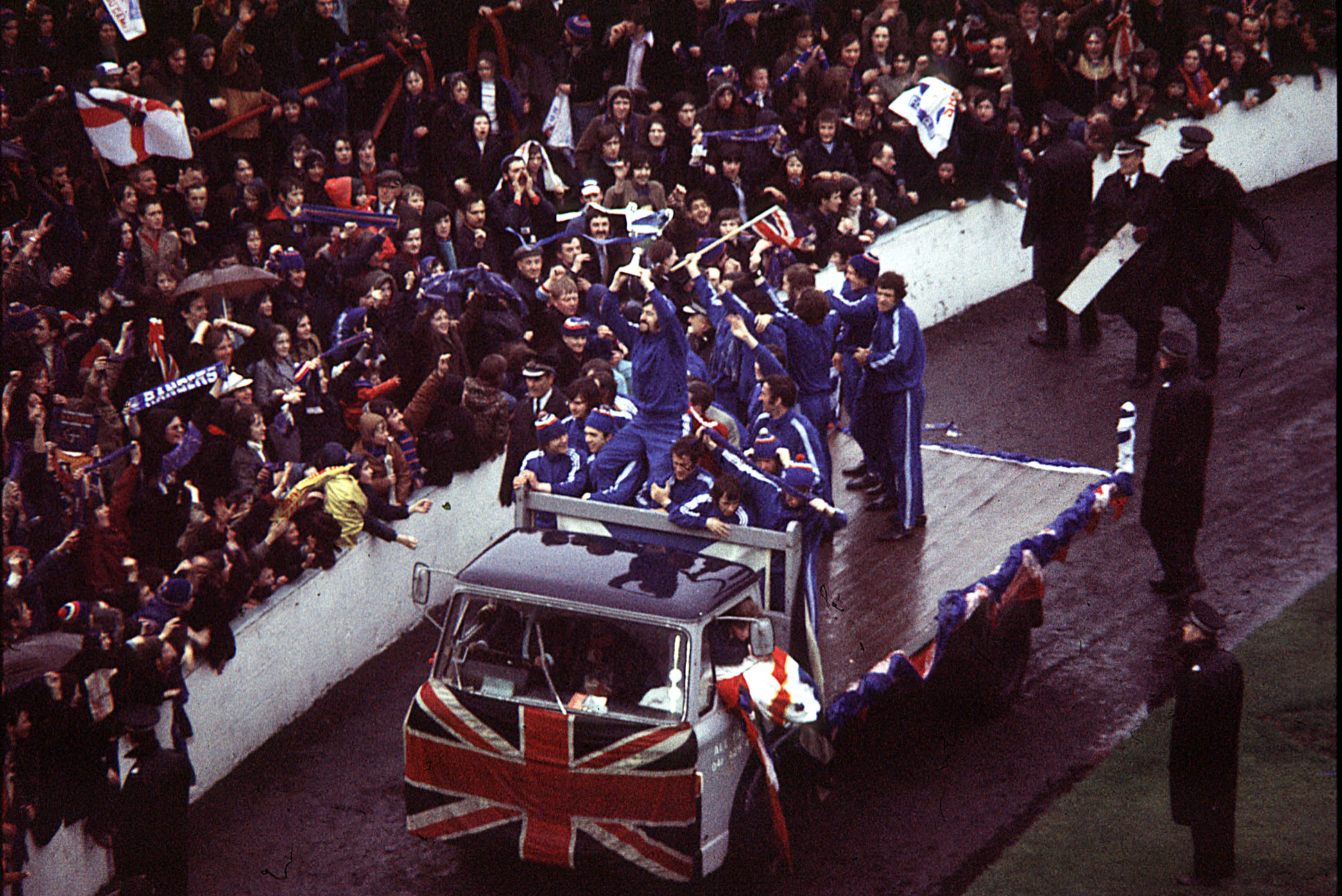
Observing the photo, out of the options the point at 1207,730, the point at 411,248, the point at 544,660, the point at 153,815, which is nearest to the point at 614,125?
the point at 411,248

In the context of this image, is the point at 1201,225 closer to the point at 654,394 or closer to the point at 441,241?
the point at 654,394

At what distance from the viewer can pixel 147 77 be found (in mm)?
14031

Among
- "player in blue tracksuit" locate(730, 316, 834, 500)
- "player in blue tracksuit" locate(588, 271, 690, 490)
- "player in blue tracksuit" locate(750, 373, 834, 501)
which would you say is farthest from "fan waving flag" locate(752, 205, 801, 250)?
"player in blue tracksuit" locate(750, 373, 834, 501)

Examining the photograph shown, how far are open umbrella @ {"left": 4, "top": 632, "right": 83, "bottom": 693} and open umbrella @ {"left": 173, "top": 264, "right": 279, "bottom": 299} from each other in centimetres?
416

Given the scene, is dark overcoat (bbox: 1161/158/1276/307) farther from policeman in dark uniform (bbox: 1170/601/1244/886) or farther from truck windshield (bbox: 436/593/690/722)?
truck windshield (bbox: 436/593/690/722)

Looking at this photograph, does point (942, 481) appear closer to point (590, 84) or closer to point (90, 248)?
point (90, 248)

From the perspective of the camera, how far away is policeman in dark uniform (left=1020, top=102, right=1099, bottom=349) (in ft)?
52.4

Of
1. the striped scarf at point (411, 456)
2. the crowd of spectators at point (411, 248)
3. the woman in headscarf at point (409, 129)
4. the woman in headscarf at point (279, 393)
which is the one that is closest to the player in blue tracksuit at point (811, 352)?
A: the crowd of spectators at point (411, 248)

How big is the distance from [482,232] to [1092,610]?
605 centimetres

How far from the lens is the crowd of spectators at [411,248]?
10.4m

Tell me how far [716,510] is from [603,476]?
1.16 metres

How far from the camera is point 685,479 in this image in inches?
382

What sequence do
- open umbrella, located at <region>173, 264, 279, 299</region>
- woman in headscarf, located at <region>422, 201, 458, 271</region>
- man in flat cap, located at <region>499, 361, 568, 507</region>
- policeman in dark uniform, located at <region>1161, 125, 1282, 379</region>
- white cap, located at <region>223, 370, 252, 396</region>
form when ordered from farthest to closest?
1. policeman in dark uniform, located at <region>1161, 125, 1282, 379</region>
2. woman in headscarf, located at <region>422, 201, 458, 271</region>
3. open umbrella, located at <region>173, 264, 279, 299</region>
4. man in flat cap, located at <region>499, 361, 568, 507</region>
5. white cap, located at <region>223, 370, 252, 396</region>

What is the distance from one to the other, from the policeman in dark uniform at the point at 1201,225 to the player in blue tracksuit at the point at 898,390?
181 inches
